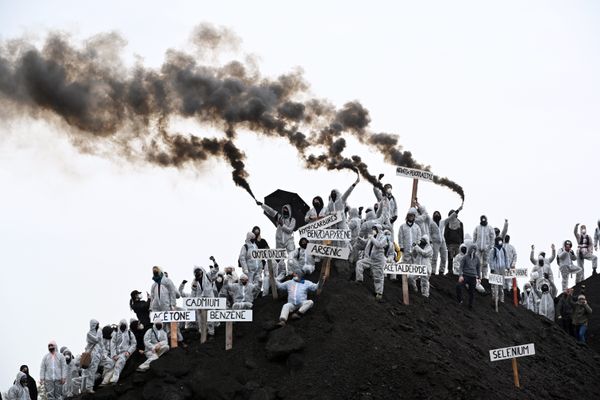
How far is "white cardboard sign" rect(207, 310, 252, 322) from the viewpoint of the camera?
864 inches

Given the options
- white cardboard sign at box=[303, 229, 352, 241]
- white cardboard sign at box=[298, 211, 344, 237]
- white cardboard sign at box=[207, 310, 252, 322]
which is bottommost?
white cardboard sign at box=[207, 310, 252, 322]

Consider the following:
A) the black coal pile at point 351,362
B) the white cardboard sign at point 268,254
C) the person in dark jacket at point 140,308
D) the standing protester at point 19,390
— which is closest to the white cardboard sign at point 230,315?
the black coal pile at point 351,362

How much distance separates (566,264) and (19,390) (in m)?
22.4

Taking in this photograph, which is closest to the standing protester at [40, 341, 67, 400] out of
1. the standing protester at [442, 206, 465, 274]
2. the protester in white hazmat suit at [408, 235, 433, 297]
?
the protester in white hazmat suit at [408, 235, 433, 297]

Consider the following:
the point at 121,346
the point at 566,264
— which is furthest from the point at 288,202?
the point at 566,264

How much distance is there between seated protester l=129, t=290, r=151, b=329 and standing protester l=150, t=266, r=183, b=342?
27.6 inches

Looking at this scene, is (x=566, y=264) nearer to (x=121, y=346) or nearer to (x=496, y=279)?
(x=496, y=279)

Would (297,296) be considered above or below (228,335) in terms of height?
above

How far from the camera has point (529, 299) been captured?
110 ft

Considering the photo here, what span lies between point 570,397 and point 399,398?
7.09 metres

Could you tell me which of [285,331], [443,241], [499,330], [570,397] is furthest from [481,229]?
[285,331]

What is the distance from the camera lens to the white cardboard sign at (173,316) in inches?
846

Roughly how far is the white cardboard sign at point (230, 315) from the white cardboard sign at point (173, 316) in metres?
0.49

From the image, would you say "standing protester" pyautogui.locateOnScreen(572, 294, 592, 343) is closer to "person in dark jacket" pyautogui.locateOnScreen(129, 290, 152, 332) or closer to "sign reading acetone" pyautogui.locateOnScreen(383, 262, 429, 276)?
"sign reading acetone" pyautogui.locateOnScreen(383, 262, 429, 276)
